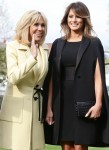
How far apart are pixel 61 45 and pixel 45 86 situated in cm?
44

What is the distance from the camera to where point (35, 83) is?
4.10 m

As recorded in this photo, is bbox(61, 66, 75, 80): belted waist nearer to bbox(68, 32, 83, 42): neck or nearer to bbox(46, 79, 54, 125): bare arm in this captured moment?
bbox(46, 79, 54, 125): bare arm

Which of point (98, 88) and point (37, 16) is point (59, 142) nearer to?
point (98, 88)

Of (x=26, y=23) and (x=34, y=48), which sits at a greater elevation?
(x=26, y=23)

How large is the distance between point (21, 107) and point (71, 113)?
50 cm

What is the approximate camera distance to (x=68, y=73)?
415 cm

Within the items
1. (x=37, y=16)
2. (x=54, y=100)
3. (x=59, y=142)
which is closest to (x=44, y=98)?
(x=54, y=100)

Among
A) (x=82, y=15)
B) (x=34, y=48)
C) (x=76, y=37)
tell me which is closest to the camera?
(x=34, y=48)

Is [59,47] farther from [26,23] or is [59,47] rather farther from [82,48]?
[26,23]

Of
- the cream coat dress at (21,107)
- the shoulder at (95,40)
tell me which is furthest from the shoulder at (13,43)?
the shoulder at (95,40)

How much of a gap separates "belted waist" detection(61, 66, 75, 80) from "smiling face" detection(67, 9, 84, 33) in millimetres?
381

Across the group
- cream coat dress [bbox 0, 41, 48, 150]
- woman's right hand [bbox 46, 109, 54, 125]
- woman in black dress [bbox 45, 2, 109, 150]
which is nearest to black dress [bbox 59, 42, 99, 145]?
woman in black dress [bbox 45, 2, 109, 150]

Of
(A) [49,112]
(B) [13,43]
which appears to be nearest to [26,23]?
(B) [13,43]

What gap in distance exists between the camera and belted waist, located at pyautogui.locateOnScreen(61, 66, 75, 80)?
162 inches
